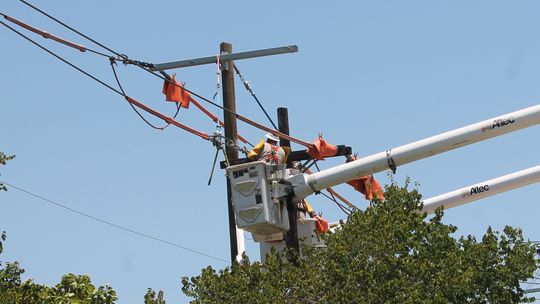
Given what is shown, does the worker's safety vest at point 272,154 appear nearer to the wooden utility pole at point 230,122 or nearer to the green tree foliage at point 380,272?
the wooden utility pole at point 230,122

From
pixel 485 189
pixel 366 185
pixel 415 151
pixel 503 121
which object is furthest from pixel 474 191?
pixel 503 121

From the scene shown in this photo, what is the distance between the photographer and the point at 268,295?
24.5m

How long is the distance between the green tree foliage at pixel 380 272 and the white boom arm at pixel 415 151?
8.15ft

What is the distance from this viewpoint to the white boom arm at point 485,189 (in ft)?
113

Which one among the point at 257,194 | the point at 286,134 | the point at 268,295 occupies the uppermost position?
the point at 286,134

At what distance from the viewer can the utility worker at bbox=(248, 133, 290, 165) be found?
29.2 meters

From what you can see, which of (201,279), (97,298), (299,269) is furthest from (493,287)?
(97,298)

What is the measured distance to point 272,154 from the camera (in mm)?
29359

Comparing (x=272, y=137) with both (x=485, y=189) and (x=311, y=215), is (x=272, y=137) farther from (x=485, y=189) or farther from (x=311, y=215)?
(x=485, y=189)

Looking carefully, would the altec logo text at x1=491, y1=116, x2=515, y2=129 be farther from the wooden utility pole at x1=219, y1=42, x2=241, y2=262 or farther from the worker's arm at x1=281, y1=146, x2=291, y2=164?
the wooden utility pole at x1=219, y1=42, x2=241, y2=262

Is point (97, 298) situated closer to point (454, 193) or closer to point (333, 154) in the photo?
point (333, 154)

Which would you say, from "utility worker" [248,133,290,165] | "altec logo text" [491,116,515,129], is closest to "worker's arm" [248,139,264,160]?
"utility worker" [248,133,290,165]

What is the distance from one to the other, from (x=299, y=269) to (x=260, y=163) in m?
4.07

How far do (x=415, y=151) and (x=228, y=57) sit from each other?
4.31 metres
